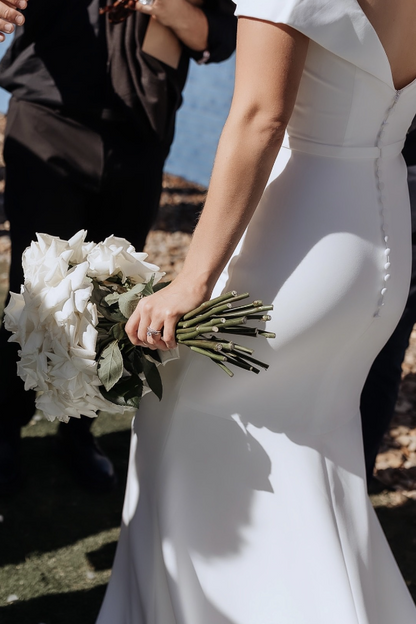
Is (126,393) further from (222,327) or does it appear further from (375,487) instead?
(375,487)

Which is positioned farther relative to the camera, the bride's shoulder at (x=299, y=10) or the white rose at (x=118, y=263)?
the white rose at (x=118, y=263)

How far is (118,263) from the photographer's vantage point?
1.86 metres

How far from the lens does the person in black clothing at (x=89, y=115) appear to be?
2.59 meters

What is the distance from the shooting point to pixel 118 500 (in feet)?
10.4

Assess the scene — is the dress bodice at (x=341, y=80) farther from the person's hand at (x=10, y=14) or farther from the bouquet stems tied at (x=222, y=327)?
the person's hand at (x=10, y=14)

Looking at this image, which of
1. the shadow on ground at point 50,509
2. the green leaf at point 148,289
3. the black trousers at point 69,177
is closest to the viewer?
the green leaf at point 148,289

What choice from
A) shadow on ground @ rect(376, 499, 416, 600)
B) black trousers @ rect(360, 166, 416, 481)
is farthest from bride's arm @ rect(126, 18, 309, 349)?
shadow on ground @ rect(376, 499, 416, 600)

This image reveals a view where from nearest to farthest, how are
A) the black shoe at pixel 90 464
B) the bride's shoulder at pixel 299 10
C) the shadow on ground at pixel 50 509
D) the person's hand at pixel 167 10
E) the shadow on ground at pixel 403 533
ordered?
the bride's shoulder at pixel 299 10 → the person's hand at pixel 167 10 → the shadow on ground at pixel 50 509 → the shadow on ground at pixel 403 533 → the black shoe at pixel 90 464

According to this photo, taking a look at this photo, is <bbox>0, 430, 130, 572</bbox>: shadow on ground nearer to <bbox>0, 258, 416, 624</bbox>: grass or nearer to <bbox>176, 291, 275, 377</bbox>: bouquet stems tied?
<bbox>0, 258, 416, 624</bbox>: grass

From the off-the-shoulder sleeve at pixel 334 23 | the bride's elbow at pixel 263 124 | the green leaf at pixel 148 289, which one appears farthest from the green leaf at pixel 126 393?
the off-the-shoulder sleeve at pixel 334 23

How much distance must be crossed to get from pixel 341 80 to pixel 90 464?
211 cm

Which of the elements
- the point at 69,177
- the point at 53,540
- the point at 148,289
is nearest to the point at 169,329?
the point at 148,289

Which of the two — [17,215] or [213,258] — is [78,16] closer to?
[17,215]

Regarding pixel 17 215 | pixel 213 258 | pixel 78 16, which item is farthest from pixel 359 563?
pixel 78 16
